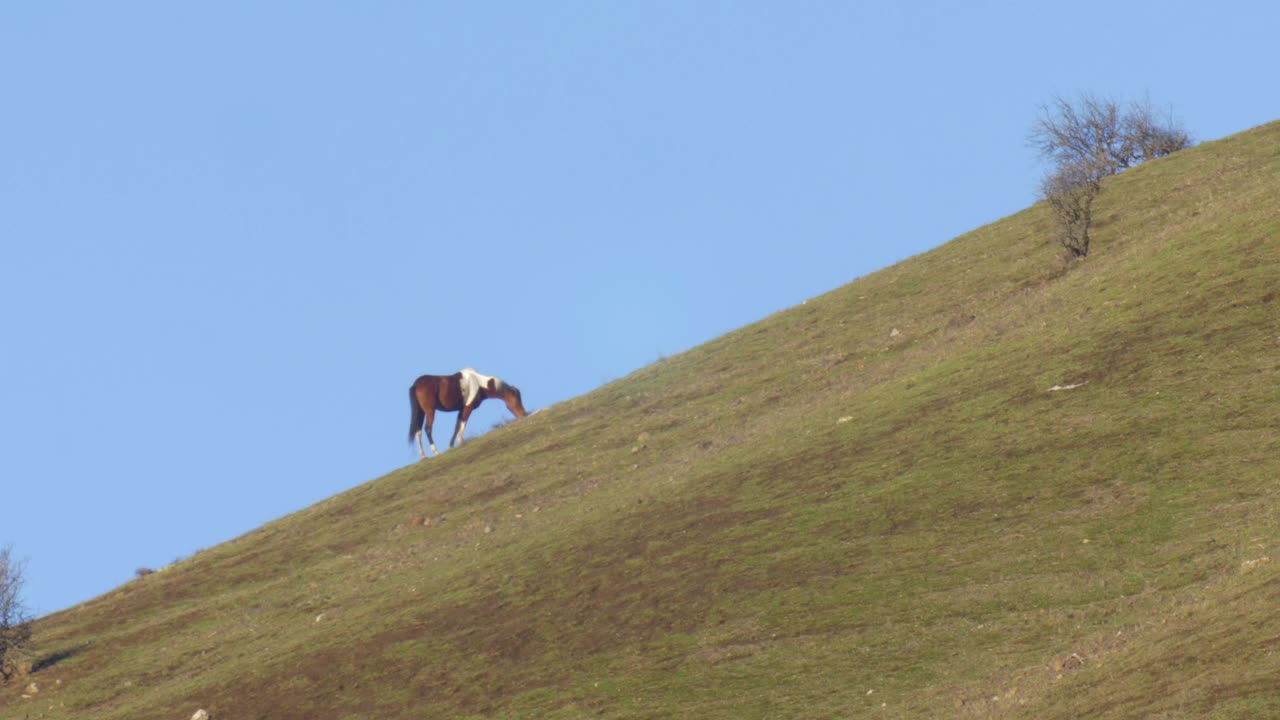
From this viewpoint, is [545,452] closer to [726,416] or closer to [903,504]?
[726,416]

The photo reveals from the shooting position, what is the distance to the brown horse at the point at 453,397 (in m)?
57.3

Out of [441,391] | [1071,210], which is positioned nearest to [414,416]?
[441,391]

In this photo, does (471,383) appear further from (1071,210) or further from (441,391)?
(1071,210)

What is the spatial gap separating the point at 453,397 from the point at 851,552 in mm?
35300

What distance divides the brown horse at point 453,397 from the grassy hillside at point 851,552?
21.2ft

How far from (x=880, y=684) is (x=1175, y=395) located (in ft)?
42.0

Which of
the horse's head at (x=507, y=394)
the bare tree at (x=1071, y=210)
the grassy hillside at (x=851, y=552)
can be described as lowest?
the grassy hillside at (x=851, y=552)

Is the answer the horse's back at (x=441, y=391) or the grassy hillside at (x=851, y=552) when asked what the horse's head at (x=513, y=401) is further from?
the grassy hillside at (x=851, y=552)

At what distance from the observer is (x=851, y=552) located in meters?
25.4

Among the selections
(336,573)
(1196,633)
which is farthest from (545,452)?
(1196,633)

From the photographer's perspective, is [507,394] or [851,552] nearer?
[851,552]

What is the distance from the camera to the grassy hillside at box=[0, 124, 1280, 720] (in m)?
19.2

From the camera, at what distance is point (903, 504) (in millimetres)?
27172

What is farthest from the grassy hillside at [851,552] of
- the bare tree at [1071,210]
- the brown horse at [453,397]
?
the brown horse at [453,397]
